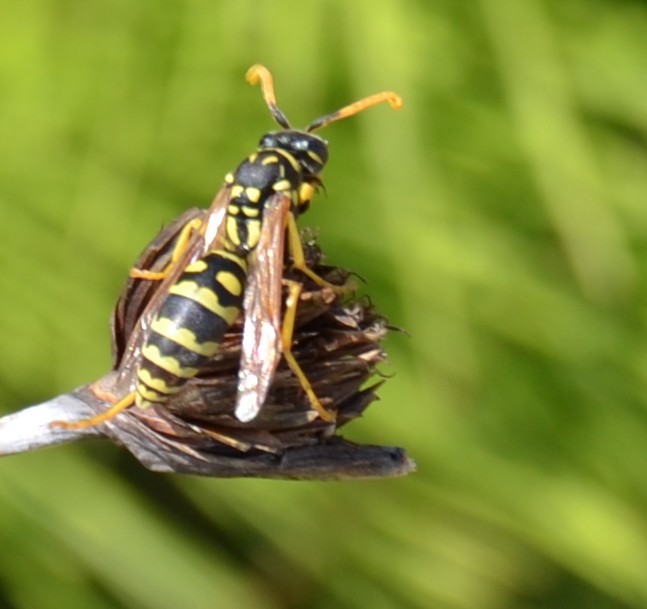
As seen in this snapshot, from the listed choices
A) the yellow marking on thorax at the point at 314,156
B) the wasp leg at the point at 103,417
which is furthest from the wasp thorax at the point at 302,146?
the wasp leg at the point at 103,417

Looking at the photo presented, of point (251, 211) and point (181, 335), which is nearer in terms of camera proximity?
point (181, 335)

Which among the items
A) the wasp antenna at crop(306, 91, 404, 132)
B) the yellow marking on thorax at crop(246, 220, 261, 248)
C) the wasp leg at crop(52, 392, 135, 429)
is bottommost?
the wasp leg at crop(52, 392, 135, 429)

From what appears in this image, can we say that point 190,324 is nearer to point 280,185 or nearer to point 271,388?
point 271,388

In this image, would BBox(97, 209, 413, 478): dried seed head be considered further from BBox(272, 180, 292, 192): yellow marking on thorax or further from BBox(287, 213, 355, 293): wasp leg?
BBox(272, 180, 292, 192): yellow marking on thorax

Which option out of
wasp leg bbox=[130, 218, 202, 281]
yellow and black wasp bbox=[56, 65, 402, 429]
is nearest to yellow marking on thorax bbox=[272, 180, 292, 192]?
yellow and black wasp bbox=[56, 65, 402, 429]

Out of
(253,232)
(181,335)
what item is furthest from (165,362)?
(253,232)

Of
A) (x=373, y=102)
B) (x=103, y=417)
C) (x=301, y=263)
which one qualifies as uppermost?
(x=373, y=102)

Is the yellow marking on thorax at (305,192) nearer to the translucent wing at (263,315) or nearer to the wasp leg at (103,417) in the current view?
the translucent wing at (263,315)

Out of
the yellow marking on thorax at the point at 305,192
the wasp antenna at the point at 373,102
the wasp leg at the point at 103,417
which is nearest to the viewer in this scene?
the wasp leg at the point at 103,417
